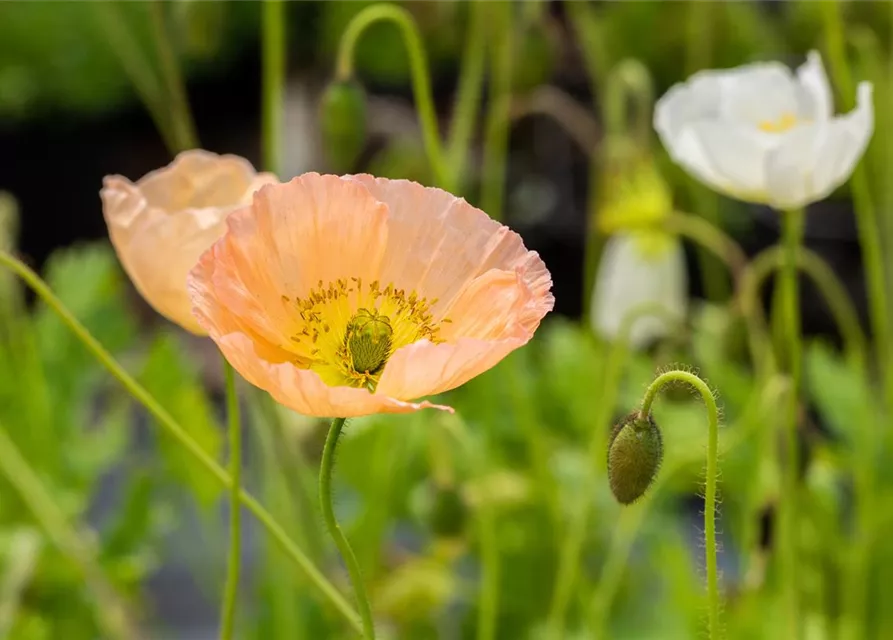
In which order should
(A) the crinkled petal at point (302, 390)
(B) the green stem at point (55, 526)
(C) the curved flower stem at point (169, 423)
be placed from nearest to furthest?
1. (A) the crinkled petal at point (302, 390)
2. (C) the curved flower stem at point (169, 423)
3. (B) the green stem at point (55, 526)

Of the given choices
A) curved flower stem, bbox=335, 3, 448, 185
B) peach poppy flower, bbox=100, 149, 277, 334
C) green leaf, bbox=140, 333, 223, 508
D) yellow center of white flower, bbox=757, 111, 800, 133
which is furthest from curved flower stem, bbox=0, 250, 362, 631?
green leaf, bbox=140, 333, 223, 508

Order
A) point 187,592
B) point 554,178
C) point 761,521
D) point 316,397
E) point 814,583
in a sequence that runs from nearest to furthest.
→ point 316,397
point 761,521
point 814,583
point 187,592
point 554,178

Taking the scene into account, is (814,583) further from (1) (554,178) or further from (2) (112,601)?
(1) (554,178)

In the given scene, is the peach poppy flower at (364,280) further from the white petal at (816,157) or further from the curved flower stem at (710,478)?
the white petal at (816,157)

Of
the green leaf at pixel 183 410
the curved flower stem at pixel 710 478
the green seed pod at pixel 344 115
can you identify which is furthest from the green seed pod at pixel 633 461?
the green leaf at pixel 183 410

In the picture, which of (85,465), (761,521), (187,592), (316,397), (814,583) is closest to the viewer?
(316,397)

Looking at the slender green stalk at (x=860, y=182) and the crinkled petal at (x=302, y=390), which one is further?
the slender green stalk at (x=860, y=182)

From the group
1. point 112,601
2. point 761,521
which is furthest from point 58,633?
point 761,521
